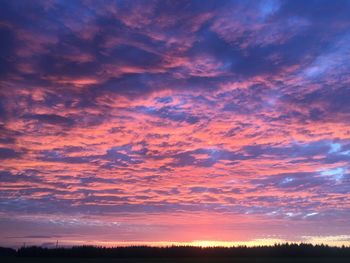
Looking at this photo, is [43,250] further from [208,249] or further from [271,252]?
[271,252]

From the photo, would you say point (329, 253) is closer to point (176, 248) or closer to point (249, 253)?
point (249, 253)

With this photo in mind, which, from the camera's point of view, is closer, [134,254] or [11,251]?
[134,254]

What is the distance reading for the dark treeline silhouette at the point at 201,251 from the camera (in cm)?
8729

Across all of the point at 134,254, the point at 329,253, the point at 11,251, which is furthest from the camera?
the point at 11,251

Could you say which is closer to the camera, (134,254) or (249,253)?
(249,253)

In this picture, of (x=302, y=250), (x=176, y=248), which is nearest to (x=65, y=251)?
(x=176, y=248)

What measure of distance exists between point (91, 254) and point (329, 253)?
52626mm

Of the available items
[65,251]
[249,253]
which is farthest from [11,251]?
[249,253]

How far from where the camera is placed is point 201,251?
310 ft

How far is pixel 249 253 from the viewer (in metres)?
88.5

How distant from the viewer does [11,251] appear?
420 feet

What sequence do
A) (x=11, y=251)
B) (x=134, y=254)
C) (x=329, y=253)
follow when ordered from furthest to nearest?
(x=11, y=251) → (x=134, y=254) → (x=329, y=253)

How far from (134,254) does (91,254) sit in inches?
472

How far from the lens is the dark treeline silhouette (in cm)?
8729
